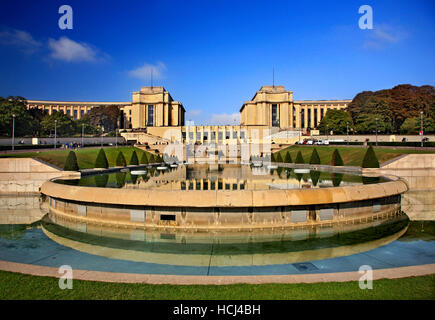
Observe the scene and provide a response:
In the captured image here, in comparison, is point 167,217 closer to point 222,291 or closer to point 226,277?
point 226,277

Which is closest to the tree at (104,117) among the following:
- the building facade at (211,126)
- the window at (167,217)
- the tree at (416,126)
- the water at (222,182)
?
the building facade at (211,126)

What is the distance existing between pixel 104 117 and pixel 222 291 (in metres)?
112

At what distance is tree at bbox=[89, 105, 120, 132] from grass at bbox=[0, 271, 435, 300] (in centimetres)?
10872

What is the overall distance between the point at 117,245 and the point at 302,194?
7345 millimetres

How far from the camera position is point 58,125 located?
80.1 m

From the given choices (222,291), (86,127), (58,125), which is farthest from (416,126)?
(86,127)

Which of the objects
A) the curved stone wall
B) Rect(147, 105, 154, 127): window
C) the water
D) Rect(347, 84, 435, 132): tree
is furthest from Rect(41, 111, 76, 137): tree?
Rect(347, 84, 435, 132): tree

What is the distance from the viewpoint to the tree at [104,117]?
106500mm

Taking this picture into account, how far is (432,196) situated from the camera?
2288cm

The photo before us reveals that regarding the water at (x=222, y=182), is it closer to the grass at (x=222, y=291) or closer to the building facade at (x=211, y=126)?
the grass at (x=222, y=291)

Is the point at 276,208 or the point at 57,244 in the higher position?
the point at 276,208
